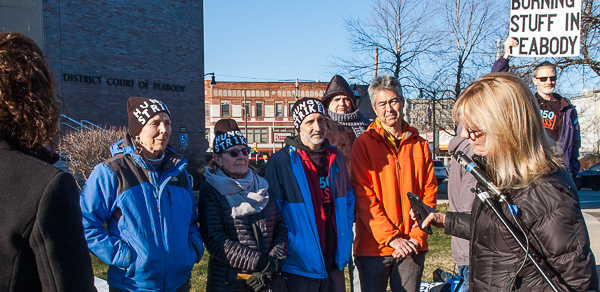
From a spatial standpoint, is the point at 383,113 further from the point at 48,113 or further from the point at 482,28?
the point at 482,28

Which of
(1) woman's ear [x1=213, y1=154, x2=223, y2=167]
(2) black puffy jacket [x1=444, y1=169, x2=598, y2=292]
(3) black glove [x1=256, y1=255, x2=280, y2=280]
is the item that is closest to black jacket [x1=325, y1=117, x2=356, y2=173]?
(1) woman's ear [x1=213, y1=154, x2=223, y2=167]

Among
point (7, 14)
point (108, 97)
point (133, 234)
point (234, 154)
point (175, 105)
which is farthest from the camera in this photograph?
point (175, 105)

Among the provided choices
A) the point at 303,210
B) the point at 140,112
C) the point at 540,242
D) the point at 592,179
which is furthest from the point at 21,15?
the point at 592,179

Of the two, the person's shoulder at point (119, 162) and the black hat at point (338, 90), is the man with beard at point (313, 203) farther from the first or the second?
the person's shoulder at point (119, 162)

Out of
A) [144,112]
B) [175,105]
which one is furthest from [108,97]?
[144,112]

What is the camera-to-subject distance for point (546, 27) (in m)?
4.93

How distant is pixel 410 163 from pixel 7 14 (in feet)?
20.8

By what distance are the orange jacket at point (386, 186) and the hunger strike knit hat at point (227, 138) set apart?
0.99 meters

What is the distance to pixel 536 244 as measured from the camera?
181 centimetres

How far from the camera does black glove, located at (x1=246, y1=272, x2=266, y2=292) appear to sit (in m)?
3.00

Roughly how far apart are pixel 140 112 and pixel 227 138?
68cm

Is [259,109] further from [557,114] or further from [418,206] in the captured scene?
[418,206]

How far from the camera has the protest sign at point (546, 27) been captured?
486 centimetres

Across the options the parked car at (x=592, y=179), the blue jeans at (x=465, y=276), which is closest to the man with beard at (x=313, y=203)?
the blue jeans at (x=465, y=276)
